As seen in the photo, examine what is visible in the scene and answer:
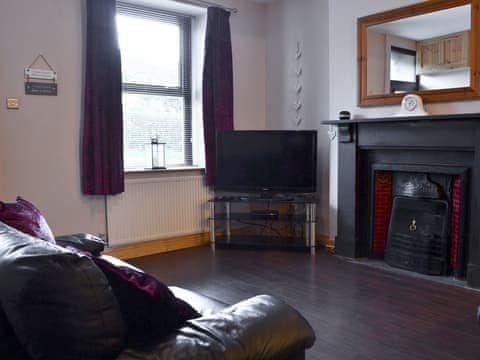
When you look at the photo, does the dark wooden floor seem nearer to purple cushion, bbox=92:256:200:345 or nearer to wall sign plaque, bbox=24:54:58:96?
purple cushion, bbox=92:256:200:345

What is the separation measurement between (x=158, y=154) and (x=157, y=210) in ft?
1.94

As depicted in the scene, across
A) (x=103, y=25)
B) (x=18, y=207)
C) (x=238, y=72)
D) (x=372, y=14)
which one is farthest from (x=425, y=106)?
(x=18, y=207)

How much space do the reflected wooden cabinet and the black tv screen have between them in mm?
1199

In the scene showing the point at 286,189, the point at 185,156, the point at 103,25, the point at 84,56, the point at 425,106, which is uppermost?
the point at 103,25

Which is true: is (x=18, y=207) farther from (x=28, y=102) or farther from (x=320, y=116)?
(x=320, y=116)

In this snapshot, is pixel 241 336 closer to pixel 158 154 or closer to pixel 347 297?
pixel 347 297

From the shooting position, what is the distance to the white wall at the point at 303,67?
185 inches

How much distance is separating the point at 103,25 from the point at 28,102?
93 centimetres

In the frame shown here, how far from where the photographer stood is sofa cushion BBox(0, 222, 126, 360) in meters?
1.05

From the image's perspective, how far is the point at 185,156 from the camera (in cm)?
498

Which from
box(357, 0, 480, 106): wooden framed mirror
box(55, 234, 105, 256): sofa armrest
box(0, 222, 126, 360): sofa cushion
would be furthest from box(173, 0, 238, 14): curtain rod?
box(0, 222, 126, 360): sofa cushion

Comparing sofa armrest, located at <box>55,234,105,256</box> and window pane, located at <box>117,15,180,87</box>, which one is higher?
window pane, located at <box>117,15,180,87</box>

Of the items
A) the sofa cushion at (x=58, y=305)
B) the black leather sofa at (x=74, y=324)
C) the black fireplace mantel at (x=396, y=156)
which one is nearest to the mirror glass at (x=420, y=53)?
the black fireplace mantel at (x=396, y=156)

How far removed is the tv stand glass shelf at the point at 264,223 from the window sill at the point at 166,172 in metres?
0.36
